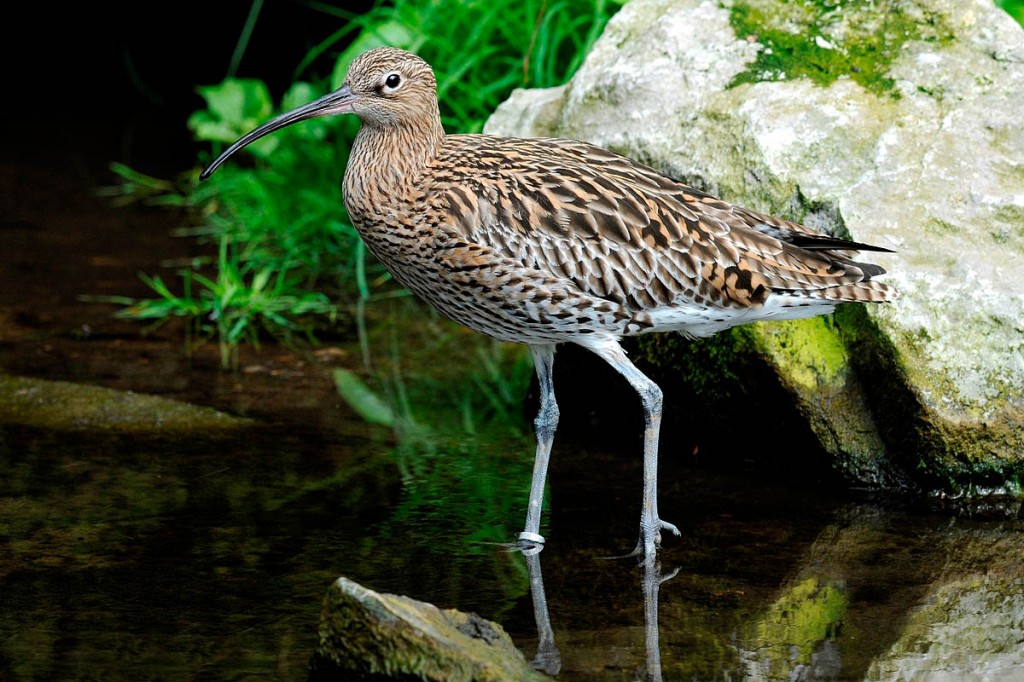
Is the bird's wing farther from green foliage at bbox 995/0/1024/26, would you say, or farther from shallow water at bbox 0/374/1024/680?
green foliage at bbox 995/0/1024/26

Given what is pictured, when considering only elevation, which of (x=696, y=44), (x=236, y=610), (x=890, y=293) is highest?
(x=696, y=44)

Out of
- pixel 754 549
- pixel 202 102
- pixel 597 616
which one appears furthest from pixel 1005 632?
pixel 202 102

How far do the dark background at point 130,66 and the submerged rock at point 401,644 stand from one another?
8.64 m

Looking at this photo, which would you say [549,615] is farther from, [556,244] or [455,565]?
[556,244]

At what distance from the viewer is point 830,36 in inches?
279

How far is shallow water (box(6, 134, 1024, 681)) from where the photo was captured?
4828 millimetres

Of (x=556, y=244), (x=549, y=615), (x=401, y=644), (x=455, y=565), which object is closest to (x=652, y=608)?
(x=549, y=615)

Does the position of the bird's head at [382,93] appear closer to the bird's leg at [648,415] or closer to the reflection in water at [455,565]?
the bird's leg at [648,415]

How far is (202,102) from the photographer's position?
14883mm

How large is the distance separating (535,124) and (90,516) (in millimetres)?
3226

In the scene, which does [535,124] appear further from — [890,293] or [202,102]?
[202,102]

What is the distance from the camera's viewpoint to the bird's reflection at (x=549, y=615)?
15.5 ft

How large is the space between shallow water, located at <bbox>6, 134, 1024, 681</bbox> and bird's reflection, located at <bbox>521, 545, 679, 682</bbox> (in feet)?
0.04

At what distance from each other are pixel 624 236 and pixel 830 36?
200 centimetres
